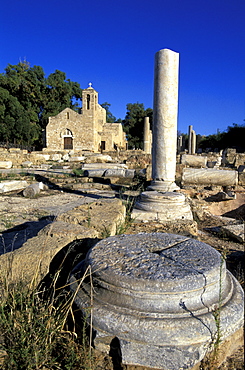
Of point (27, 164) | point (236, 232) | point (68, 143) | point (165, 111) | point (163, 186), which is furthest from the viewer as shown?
point (68, 143)

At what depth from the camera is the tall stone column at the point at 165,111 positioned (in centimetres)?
561

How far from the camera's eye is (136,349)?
1499 mm

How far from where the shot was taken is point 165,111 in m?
5.59

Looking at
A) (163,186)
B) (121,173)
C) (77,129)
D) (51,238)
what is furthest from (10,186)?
(77,129)

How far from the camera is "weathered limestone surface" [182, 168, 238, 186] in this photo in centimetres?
821

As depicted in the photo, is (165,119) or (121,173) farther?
(121,173)

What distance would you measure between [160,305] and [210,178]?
7179 mm

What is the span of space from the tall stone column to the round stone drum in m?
3.84

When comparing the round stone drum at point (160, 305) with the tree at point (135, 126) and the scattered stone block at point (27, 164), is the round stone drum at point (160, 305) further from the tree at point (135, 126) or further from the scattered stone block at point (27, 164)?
the tree at point (135, 126)

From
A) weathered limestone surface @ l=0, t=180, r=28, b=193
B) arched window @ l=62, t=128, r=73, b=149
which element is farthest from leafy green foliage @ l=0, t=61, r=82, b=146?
weathered limestone surface @ l=0, t=180, r=28, b=193

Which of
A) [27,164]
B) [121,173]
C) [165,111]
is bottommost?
[121,173]

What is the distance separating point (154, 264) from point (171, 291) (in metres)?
0.28

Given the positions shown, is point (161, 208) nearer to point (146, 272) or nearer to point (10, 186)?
point (146, 272)

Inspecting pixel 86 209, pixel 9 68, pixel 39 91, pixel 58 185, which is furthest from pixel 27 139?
pixel 86 209
